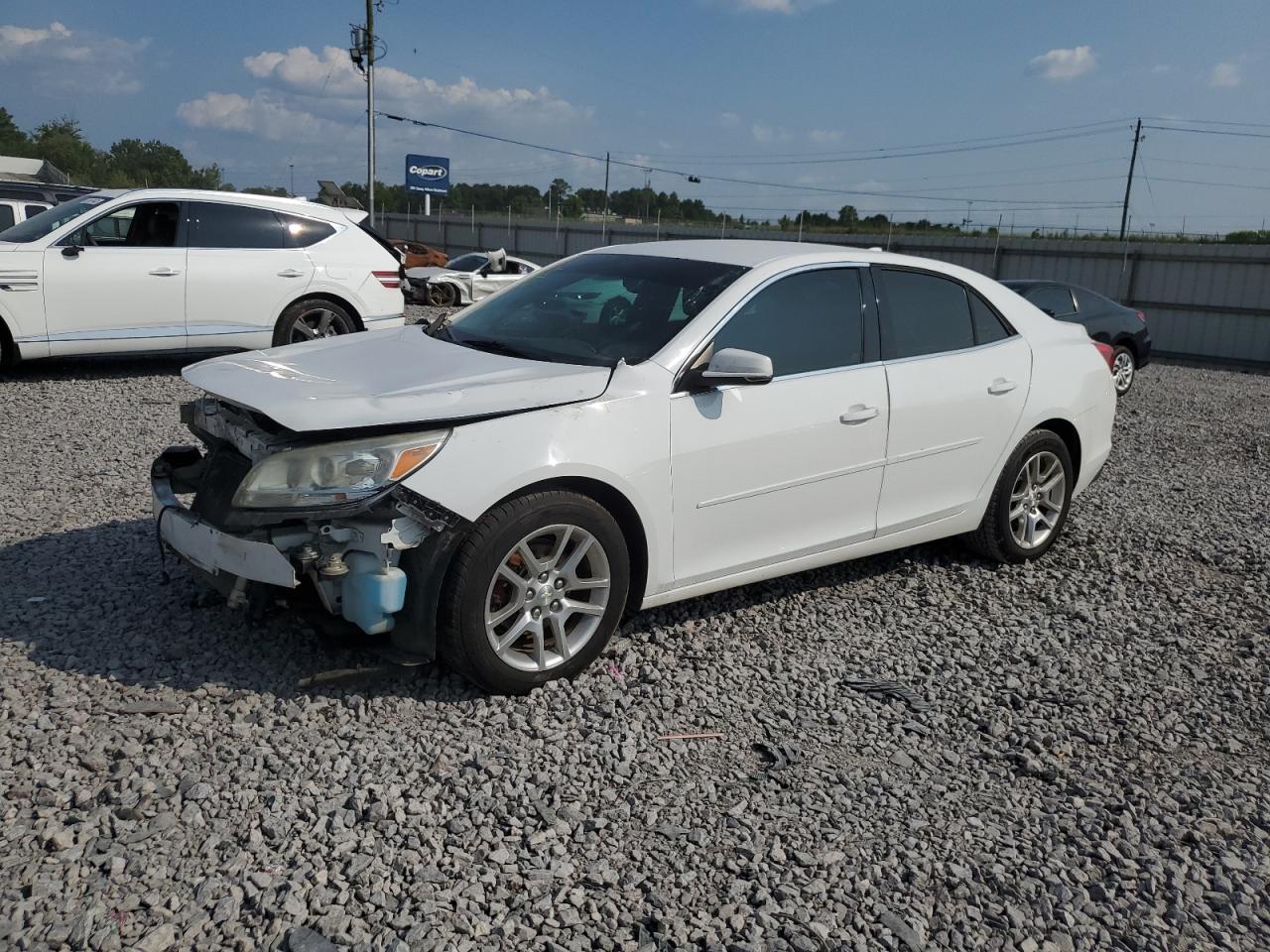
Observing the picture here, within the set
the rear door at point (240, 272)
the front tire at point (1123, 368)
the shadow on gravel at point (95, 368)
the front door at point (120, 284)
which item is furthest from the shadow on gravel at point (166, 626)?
the front tire at point (1123, 368)

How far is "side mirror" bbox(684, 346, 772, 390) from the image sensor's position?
3.99 metres

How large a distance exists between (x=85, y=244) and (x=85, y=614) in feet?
21.2

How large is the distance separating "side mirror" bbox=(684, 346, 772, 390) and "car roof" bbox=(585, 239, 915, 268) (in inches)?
29.0

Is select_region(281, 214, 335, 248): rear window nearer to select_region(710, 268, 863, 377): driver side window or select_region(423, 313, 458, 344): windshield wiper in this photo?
select_region(423, 313, 458, 344): windshield wiper

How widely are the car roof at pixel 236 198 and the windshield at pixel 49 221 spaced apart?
0.22 metres

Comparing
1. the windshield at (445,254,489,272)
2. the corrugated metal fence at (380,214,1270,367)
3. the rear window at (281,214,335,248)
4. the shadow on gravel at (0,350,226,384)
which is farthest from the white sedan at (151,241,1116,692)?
the windshield at (445,254,489,272)

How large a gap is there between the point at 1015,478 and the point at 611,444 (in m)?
2.64

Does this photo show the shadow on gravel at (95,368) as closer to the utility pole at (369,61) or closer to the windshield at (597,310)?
the windshield at (597,310)

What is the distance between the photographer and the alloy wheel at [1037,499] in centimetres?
565

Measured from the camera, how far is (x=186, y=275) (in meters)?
9.90

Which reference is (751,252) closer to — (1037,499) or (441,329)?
(441,329)

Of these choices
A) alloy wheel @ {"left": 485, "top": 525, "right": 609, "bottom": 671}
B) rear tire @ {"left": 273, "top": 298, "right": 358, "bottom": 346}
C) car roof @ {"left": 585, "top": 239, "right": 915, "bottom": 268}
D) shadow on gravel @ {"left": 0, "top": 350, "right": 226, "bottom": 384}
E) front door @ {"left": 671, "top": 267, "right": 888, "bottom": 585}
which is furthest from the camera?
rear tire @ {"left": 273, "top": 298, "right": 358, "bottom": 346}

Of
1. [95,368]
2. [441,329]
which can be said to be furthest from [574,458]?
[95,368]

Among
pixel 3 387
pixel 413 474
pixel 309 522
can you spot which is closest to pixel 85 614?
pixel 309 522
